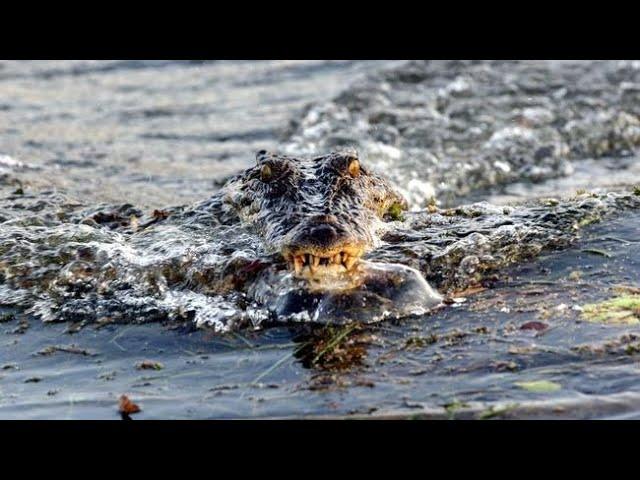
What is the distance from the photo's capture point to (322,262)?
19.4ft

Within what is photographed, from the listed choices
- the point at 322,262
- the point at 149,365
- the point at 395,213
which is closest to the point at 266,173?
the point at 395,213

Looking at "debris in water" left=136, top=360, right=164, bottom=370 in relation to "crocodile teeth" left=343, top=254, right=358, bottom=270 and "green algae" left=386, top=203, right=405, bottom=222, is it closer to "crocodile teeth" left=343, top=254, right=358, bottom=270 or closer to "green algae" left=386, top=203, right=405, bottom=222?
"crocodile teeth" left=343, top=254, right=358, bottom=270

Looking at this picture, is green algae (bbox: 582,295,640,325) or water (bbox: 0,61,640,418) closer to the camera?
water (bbox: 0,61,640,418)

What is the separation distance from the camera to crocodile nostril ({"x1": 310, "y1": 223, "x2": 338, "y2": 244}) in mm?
5803

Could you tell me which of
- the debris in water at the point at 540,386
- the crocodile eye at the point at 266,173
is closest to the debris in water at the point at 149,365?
the debris in water at the point at 540,386

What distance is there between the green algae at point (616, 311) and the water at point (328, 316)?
0.24 ft

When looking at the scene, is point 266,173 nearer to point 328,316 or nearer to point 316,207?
point 316,207

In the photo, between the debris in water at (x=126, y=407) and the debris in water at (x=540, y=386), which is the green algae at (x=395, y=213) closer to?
the debris in water at (x=540, y=386)

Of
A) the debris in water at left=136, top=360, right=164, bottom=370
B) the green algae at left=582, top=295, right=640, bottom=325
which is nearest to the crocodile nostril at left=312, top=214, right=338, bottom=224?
the debris in water at left=136, top=360, right=164, bottom=370

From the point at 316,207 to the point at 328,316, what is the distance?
0.95 meters

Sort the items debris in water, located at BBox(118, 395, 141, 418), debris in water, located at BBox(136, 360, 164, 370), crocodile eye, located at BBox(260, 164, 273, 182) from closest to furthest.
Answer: debris in water, located at BBox(118, 395, 141, 418) → debris in water, located at BBox(136, 360, 164, 370) → crocodile eye, located at BBox(260, 164, 273, 182)

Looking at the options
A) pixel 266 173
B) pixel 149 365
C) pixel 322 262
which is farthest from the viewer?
pixel 266 173

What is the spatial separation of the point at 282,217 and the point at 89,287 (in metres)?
1.30

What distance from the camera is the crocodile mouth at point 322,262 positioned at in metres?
5.86
